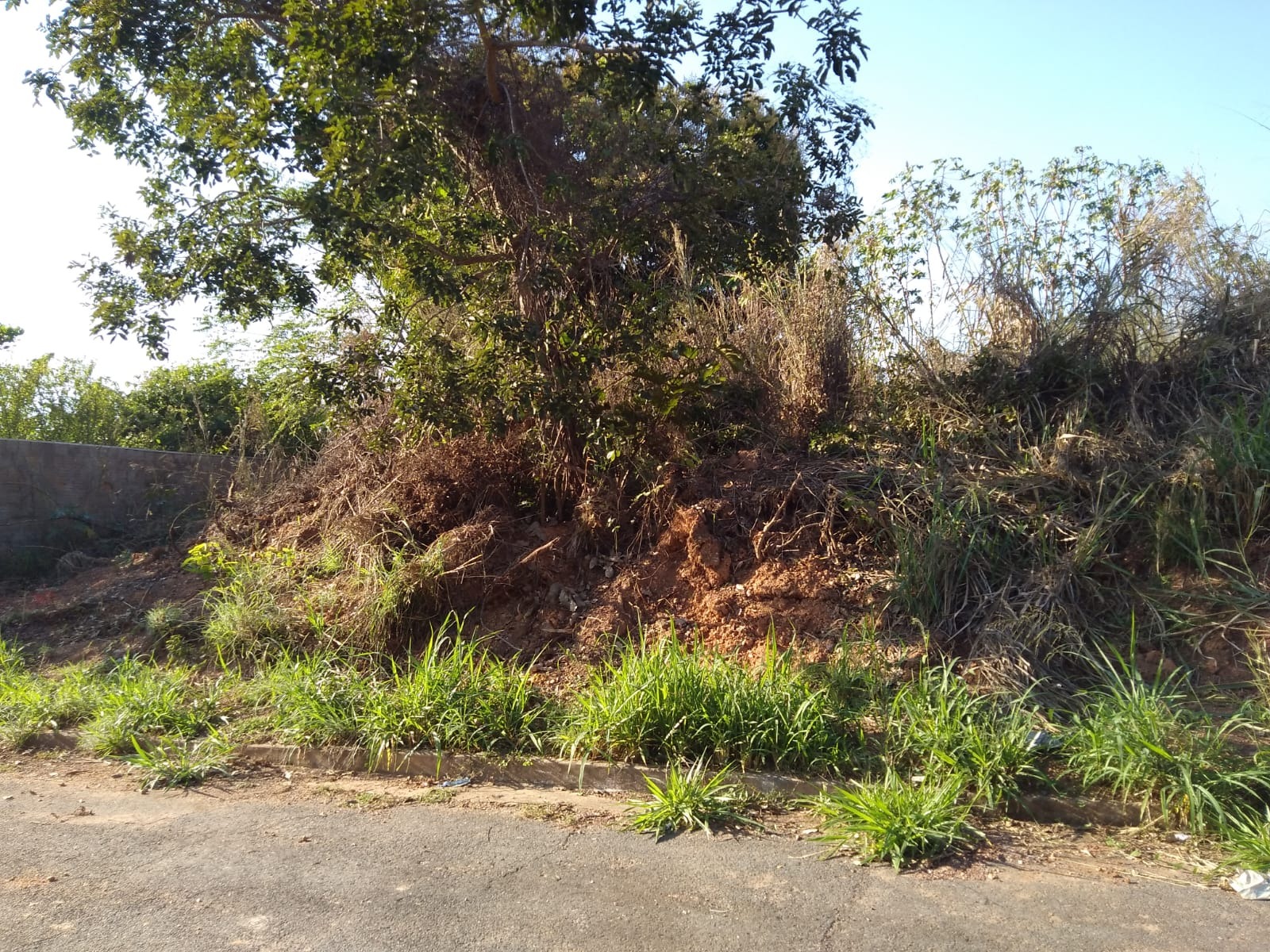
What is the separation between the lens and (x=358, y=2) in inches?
240

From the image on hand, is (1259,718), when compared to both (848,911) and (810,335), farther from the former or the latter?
(810,335)

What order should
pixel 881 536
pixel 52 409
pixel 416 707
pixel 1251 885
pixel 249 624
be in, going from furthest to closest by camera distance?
pixel 52 409
pixel 249 624
pixel 881 536
pixel 416 707
pixel 1251 885

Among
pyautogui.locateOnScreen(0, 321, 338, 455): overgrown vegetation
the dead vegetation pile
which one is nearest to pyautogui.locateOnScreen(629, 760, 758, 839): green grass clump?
the dead vegetation pile

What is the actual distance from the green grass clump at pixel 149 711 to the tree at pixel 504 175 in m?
2.66

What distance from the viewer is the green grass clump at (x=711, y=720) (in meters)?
5.40

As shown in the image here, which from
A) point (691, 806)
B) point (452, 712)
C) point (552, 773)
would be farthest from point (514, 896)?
point (452, 712)

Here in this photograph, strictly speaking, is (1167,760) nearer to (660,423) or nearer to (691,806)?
(691,806)

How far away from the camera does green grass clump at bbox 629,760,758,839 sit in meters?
4.87

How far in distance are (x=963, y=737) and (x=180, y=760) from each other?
4398mm

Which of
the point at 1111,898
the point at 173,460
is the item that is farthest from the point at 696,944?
the point at 173,460

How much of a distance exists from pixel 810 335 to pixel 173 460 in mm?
7371

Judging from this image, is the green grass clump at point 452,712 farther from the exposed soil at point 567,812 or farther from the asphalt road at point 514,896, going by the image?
the asphalt road at point 514,896

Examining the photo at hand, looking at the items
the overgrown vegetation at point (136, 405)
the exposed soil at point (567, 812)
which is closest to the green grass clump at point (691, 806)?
the exposed soil at point (567, 812)

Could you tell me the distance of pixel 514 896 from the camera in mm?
4227
